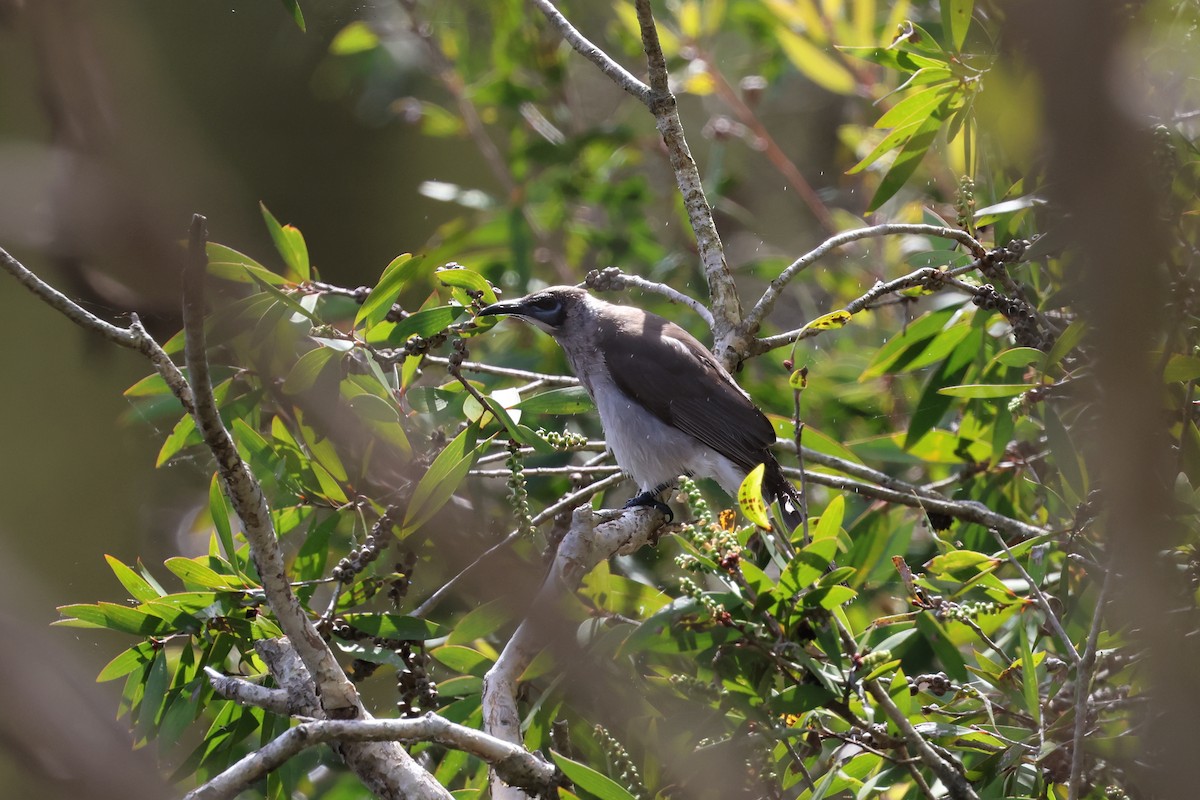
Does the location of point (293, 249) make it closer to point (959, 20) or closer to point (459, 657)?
point (459, 657)

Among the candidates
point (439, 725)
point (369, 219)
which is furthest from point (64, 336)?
point (439, 725)

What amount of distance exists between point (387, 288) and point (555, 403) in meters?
0.61

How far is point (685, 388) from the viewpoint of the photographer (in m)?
3.66

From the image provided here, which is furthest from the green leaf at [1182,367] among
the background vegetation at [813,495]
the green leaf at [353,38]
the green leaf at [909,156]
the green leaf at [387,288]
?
the green leaf at [353,38]

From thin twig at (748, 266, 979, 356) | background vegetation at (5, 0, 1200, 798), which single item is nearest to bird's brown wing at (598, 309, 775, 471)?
background vegetation at (5, 0, 1200, 798)

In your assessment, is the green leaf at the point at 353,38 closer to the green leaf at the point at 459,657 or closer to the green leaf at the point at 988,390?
the green leaf at the point at 459,657

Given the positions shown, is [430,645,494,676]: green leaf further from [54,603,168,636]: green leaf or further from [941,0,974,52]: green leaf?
[941,0,974,52]: green leaf

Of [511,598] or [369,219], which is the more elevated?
[369,219]

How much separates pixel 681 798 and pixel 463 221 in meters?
3.65

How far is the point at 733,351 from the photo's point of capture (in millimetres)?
3125

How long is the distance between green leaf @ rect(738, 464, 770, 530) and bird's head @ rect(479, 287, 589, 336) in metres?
1.91

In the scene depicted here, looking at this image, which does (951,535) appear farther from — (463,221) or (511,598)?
(463,221)

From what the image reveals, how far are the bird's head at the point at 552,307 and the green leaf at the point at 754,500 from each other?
1.91m

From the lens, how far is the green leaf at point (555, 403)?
2.92m
